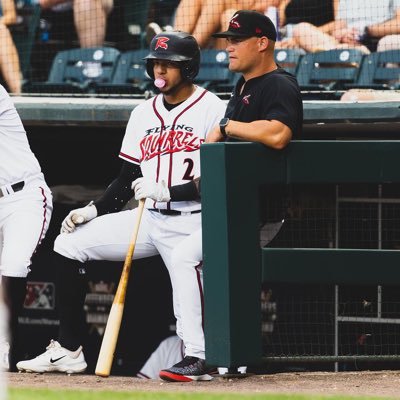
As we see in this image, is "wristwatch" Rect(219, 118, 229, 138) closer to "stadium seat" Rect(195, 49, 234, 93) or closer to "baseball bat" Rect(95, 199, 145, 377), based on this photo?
"baseball bat" Rect(95, 199, 145, 377)

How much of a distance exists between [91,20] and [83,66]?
0.46 m

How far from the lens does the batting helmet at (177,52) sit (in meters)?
5.25

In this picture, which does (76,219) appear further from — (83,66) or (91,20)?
(91,20)

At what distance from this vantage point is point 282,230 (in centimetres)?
536

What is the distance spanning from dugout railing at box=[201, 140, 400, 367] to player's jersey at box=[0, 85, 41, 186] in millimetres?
1250

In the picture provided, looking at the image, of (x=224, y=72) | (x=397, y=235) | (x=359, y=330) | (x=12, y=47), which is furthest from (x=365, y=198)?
(x=12, y=47)

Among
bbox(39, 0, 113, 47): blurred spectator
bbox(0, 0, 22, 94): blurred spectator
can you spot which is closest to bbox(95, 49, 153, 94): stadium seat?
bbox(39, 0, 113, 47): blurred spectator

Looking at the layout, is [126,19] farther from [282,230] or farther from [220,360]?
[220,360]

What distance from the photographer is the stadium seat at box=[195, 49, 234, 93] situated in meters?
7.67

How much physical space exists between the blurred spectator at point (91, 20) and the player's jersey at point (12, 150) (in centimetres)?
312

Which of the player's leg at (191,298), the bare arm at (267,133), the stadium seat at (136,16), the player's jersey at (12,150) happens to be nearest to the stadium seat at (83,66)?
the stadium seat at (136,16)

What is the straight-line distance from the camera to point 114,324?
498 cm

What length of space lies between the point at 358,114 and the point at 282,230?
1043 millimetres

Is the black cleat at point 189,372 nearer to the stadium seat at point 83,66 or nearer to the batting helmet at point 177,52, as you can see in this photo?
the batting helmet at point 177,52
